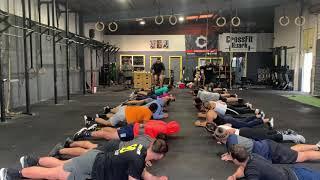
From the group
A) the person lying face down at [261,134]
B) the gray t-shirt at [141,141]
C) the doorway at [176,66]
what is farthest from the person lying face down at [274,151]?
the doorway at [176,66]

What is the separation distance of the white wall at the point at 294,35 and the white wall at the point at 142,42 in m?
4.67

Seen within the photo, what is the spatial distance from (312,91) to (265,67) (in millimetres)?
5124

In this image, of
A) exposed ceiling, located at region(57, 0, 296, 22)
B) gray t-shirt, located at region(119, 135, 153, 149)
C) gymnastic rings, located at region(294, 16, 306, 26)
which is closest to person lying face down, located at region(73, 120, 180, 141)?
gray t-shirt, located at region(119, 135, 153, 149)

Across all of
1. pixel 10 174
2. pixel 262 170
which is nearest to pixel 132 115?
pixel 10 174

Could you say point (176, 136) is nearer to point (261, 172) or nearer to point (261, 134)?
point (261, 134)

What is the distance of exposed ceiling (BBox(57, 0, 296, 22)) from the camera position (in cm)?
1100

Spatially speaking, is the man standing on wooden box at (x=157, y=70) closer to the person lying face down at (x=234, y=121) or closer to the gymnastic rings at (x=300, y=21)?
the gymnastic rings at (x=300, y=21)

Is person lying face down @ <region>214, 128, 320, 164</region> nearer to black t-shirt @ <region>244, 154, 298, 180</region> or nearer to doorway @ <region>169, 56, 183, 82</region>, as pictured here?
black t-shirt @ <region>244, 154, 298, 180</region>

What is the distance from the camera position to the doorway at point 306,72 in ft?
39.6

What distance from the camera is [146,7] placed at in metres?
11.9

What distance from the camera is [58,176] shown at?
117 inches

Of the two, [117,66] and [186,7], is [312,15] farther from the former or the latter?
[117,66]

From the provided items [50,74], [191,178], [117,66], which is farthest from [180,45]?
[191,178]

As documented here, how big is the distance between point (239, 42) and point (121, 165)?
14.5m
